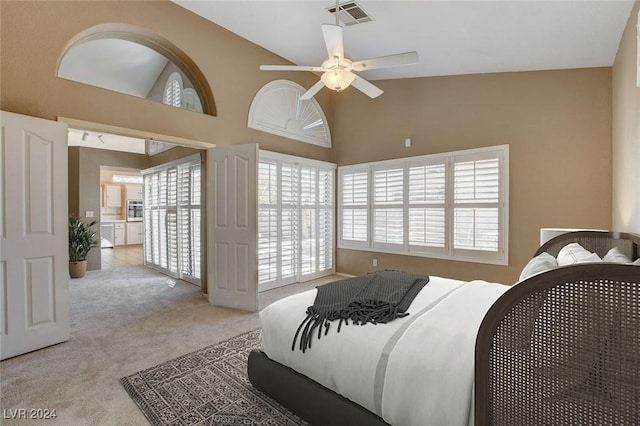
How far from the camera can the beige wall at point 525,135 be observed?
3510 mm

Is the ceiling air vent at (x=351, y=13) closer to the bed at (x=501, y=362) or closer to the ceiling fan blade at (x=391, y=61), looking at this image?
the ceiling fan blade at (x=391, y=61)

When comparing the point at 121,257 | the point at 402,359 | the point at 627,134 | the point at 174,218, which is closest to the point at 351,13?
the point at 627,134

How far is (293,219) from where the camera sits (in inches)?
202

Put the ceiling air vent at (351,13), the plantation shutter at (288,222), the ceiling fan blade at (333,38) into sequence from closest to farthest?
1. the ceiling fan blade at (333,38)
2. the ceiling air vent at (351,13)
3. the plantation shutter at (288,222)

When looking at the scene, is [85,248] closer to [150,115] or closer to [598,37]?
[150,115]

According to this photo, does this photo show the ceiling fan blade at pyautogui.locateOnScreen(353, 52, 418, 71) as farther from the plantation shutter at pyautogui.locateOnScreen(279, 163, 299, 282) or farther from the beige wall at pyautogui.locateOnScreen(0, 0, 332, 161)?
the plantation shutter at pyautogui.locateOnScreen(279, 163, 299, 282)

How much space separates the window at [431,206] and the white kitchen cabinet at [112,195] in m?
8.89

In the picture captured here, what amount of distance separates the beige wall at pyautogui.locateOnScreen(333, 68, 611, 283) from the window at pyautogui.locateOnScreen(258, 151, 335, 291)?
4.35 feet

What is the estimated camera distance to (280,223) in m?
4.90

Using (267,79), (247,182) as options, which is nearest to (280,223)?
(247,182)

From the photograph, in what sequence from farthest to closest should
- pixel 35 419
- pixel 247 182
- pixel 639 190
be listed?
pixel 247 182 → pixel 639 190 → pixel 35 419

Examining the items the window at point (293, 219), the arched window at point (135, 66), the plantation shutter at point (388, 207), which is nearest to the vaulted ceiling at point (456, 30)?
the arched window at point (135, 66)

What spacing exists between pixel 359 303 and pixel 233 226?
243 centimetres

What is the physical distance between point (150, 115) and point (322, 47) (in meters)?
2.47
